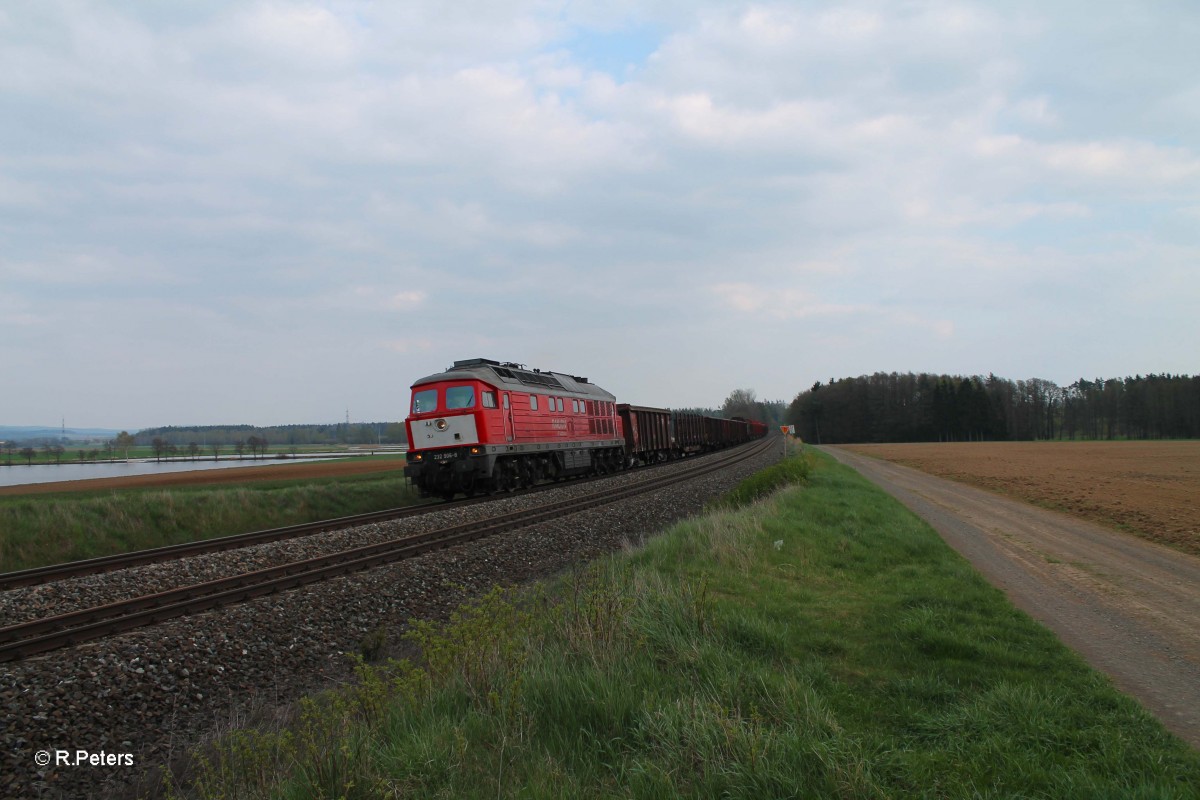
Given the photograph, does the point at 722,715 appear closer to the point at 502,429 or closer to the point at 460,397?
the point at 460,397

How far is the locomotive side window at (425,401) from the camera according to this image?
860 inches

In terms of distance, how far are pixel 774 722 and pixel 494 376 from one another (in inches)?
733

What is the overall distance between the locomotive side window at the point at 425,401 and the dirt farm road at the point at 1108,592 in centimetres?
1416

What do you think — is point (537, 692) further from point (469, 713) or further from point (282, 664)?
point (282, 664)

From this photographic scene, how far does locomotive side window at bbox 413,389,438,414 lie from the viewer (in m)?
21.8

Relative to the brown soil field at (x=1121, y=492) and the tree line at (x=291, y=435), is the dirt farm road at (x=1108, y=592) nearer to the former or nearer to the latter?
the brown soil field at (x=1121, y=492)

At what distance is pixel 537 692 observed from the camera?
492 cm

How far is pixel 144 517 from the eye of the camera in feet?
62.0

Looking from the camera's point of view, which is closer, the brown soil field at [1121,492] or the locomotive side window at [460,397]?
the brown soil field at [1121,492]

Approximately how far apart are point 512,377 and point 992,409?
364 feet

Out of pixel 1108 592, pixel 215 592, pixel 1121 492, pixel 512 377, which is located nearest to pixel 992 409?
pixel 1121 492

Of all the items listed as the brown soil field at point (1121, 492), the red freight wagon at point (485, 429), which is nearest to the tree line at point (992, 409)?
the brown soil field at point (1121, 492)

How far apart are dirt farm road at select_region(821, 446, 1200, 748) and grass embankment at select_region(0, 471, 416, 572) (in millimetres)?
18115

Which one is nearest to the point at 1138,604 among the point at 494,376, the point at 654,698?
the point at 654,698
